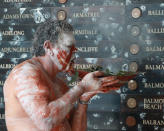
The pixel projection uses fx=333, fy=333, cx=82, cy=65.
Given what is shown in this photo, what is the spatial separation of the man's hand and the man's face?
133 mm

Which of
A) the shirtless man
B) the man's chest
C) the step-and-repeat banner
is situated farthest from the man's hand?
the step-and-repeat banner

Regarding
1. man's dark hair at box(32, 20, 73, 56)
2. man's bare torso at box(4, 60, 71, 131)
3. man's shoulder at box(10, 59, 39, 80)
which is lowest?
man's bare torso at box(4, 60, 71, 131)

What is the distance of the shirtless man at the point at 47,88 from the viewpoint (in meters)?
1.26

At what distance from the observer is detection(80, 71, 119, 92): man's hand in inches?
55.3

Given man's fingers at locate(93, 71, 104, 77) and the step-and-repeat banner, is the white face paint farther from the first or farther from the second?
the step-and-repeat banner

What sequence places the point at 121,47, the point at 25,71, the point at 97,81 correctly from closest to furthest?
1. the point at 25,71
2. the point at 97,81
3. the point at 121,47

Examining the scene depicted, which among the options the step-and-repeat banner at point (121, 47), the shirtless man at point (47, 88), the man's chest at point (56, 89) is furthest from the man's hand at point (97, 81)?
the step-and-repeat banner at point (121, 47)

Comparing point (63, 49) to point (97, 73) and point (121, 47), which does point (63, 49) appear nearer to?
point (97, 73)

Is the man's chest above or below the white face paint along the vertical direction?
below

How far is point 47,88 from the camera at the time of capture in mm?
1336

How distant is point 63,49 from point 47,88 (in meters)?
0.21

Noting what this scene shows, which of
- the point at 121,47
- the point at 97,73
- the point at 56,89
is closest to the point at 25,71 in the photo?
the point at 56,89

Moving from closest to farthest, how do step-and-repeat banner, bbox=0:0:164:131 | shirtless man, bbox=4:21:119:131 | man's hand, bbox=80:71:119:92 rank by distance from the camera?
1. shirtless man, bbox=4:21:119:131
2. man's hand, bbox=80:71:119:92
3. step-and-repeat banner, bbox=0:0:164:131

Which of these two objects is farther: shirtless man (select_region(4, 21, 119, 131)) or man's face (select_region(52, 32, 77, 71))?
man's face (select_region(52, 32, 77, 71))
